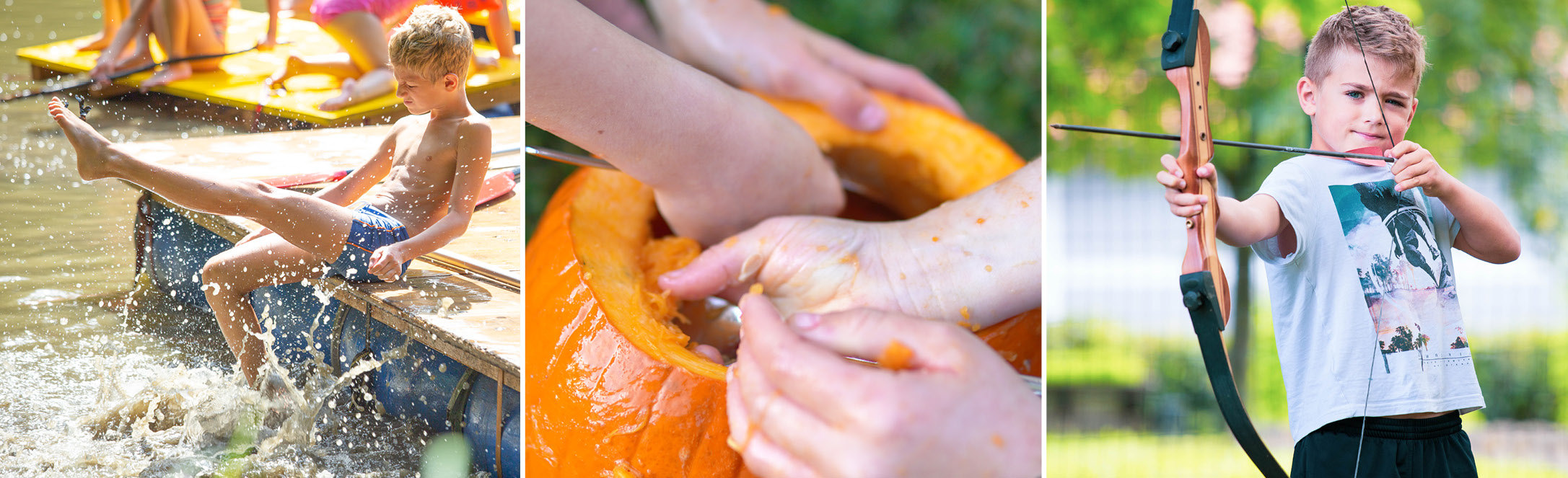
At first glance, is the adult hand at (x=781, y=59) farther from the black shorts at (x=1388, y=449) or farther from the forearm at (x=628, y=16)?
the black shorts at (x=1388, y=449)

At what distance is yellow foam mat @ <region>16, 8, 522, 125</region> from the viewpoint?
1113 millimetres

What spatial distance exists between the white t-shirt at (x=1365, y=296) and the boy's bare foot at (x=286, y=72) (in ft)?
3.74

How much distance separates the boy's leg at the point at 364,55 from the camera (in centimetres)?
106

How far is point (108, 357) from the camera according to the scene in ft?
3.82

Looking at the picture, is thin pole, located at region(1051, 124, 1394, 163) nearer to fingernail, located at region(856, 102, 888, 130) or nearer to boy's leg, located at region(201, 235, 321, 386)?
fingernail, located at region(856, 102, 888, 130)

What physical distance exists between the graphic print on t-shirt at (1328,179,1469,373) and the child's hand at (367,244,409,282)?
101 centimetres

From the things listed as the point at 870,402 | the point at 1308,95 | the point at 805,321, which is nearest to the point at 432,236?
the point at 805,321

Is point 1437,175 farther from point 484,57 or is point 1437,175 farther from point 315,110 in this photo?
point 315,110

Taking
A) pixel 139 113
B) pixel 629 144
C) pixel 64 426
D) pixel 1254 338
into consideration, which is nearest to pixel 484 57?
pixel 629 144

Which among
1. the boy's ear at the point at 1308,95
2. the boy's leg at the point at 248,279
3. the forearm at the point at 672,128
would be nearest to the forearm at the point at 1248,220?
the boy's ear at the point at 1308,95

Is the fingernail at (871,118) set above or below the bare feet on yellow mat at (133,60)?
below

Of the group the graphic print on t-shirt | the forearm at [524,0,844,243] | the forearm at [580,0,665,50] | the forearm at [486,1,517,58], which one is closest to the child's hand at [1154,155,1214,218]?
the graphic print on t-shirt

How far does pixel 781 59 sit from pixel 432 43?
59 cm

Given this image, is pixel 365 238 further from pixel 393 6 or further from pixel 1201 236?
pixel 1201 236
